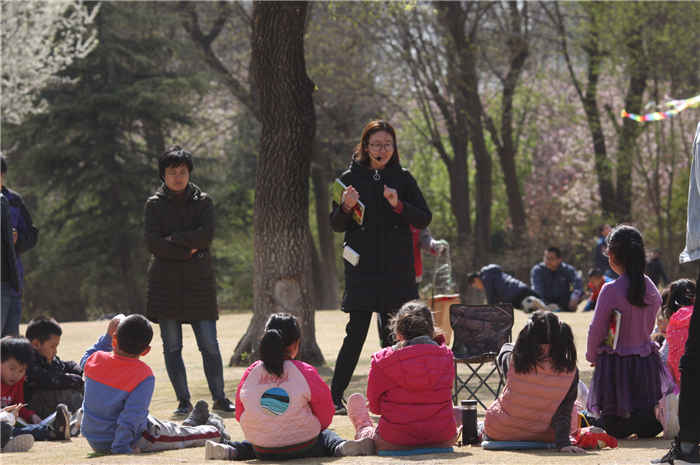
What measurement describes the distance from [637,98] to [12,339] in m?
18.2

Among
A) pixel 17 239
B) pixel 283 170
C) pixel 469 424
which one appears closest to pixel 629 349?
pixel 469 424

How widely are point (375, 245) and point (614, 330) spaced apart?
1.64m

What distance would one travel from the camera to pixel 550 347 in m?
4.28

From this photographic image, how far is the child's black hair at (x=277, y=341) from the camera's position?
13.5ft


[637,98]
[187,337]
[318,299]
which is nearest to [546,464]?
[187,337]

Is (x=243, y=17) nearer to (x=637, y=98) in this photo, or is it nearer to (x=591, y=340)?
(x=637, y=98)

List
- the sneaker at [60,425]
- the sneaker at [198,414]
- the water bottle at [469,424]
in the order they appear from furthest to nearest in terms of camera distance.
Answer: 1. the sneaker at [60,425]
2. the sneaker at [198,414]
3. the water bottle at [469,424]

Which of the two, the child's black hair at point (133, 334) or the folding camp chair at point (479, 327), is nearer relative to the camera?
the child's black hair at point (133, 334)

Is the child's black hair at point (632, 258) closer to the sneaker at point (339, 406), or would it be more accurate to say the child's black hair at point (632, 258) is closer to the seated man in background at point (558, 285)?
the sneaker at point (339, 406)

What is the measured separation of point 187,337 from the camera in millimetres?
12562

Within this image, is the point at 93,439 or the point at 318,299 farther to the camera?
the point at 318,299

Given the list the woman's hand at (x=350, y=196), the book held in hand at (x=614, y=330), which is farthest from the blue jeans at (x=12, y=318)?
the book held in hand at (x=614, y=330)

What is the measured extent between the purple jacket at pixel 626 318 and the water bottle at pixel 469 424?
0.78 m

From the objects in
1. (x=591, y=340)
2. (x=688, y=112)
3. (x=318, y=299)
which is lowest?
(x=318, y=299)
